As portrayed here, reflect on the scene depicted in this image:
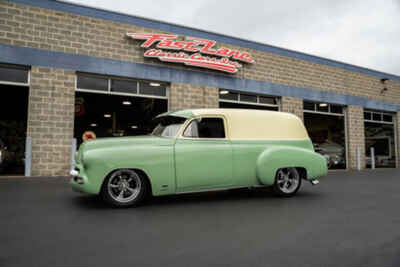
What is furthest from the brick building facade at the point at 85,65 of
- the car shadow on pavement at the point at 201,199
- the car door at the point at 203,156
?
the car door at the point at 203,156

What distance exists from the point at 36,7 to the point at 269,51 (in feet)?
34.1

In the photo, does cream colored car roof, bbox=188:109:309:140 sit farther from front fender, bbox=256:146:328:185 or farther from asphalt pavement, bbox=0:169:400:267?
asphalt pavement, bbox=0:169:400:267

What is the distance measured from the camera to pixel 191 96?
12203 mm

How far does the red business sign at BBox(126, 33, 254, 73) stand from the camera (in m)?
11.1

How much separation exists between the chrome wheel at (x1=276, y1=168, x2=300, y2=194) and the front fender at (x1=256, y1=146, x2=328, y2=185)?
232mm

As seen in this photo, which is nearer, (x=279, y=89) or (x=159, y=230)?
(x=159, y=230)

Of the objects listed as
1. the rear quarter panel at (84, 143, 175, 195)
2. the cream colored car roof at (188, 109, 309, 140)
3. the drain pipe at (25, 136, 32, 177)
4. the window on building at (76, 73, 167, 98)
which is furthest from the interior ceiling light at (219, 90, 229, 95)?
the rear quarter panel at (84, 143, 175, 195)

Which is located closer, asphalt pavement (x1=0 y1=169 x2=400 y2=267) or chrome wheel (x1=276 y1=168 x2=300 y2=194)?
asphalt pavement (x1=0 y1=169 x2=400 y2=267)

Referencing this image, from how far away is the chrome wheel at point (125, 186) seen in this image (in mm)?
4688

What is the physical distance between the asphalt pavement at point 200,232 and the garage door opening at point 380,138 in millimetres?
14234

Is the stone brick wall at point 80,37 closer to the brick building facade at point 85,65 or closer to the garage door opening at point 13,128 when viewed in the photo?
the brick building facade at point 85,65

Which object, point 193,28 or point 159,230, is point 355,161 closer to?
point 193,28

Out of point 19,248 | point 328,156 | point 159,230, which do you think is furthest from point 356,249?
point 328,156

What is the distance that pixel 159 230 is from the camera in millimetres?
3361
